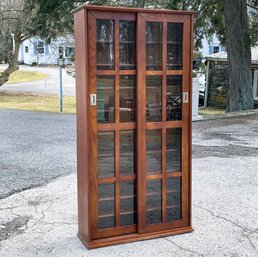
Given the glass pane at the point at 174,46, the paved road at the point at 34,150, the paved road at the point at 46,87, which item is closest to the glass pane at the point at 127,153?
the glass pane at the point at 174,46

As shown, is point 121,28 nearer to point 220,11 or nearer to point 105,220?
point 105,220

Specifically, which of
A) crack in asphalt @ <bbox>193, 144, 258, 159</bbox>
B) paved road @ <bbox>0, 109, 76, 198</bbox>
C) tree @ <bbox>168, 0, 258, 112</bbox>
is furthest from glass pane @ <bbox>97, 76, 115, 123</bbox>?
tree @ <bbox>168, 0, 258, 112</bbox>

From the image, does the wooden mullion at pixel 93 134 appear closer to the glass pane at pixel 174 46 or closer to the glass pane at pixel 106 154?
the glass pane at pixel 106 154

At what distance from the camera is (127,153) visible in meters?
3.70

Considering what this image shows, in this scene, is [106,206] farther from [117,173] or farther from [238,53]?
[238,53]

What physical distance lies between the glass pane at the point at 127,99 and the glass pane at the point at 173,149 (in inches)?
15.4

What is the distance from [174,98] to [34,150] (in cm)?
469

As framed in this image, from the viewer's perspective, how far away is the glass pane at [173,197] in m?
3.87

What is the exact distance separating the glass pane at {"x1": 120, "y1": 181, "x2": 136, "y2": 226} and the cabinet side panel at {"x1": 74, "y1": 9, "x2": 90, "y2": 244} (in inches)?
12.7

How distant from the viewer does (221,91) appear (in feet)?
63.4

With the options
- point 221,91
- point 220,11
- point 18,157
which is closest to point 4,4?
point 220,11

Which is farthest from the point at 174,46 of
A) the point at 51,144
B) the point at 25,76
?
the point at 25,76

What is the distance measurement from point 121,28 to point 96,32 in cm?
22

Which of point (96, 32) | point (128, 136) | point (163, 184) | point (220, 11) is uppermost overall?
point (220, 11)
